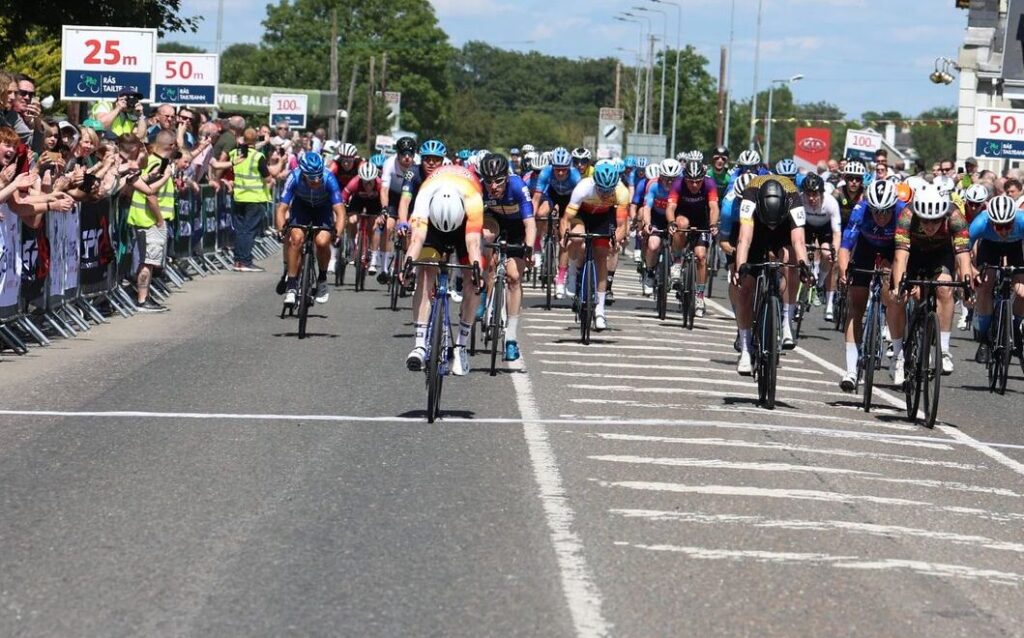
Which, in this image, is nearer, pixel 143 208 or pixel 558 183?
pixel 143 208

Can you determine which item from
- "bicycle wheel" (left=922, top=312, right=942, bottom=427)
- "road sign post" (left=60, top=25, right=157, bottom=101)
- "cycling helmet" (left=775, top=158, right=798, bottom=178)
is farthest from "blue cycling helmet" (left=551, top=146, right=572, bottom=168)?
"road sign post" (left=60, top=25, right=157, bottom=101)

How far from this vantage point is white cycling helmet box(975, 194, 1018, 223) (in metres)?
17.6

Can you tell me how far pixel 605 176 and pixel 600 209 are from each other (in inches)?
15.3

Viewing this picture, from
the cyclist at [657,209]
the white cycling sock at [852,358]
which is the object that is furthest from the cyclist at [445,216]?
the cyclist at [657,209]

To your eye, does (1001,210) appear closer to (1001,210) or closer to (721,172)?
(1001,210)

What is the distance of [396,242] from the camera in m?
22.8

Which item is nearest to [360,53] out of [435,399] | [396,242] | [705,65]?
[705,65]

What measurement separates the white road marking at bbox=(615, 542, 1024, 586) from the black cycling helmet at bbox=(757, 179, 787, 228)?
6549mm

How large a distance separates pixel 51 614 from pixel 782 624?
2.65 metres

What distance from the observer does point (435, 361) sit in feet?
39.9

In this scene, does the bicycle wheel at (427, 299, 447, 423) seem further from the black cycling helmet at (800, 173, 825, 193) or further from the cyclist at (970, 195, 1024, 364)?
the black cycling helmet at (800, 173, 825, 193)

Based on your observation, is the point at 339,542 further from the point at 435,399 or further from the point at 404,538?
the point at 435,399

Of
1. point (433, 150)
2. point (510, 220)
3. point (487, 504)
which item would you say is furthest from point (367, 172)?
point (487, 504)

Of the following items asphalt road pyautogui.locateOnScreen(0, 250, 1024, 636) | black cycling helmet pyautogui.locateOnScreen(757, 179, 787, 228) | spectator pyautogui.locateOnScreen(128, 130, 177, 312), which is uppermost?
black cycling helmet pyautogui.locateOnScreen(757, 179, 787, 228)
